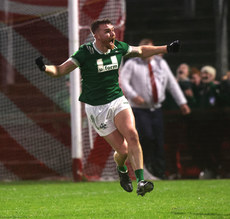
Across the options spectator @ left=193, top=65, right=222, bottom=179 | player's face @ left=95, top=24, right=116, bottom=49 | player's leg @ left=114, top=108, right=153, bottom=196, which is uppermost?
player's face @ left=95, top=24, right=116, bottom=49

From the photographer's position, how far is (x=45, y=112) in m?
12.4

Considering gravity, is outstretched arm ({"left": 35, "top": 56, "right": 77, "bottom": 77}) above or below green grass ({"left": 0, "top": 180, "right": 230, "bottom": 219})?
above

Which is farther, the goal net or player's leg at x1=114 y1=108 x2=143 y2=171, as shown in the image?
the goal net

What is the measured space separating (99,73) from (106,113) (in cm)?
41

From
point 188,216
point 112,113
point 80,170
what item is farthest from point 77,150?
point 188,216

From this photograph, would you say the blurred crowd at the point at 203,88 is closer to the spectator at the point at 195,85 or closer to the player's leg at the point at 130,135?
the spectator at the point at 195,85

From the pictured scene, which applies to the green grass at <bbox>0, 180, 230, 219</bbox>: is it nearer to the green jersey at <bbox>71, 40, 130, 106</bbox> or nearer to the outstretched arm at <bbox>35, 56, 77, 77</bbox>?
the green jersey at <bbox>71, 40, 130, 106</bbox>

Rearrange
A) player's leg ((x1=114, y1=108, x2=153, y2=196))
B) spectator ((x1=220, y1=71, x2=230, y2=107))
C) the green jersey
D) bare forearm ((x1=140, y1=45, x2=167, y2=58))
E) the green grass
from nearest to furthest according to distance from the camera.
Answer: the green grass
player's leg ((x1=114, y1=108, x2=153, y2=196))
the green jersey
bare forearm ((x1=140, y1=45, x2=167, y2=58))
spectator ((x1=220, y1=71, x2=230, y2=107))

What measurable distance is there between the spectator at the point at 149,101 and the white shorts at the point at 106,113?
3.45 meters

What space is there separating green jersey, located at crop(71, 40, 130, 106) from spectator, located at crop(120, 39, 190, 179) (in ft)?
11.4

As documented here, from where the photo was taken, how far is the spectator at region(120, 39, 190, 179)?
1081 centimetres

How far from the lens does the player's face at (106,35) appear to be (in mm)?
7137

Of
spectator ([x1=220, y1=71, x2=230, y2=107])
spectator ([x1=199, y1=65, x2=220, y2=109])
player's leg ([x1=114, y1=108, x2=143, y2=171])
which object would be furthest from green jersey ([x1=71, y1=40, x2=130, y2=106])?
spectator ([x1=199, y1=65, x2=220, y2=109])

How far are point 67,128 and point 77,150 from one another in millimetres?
1132
